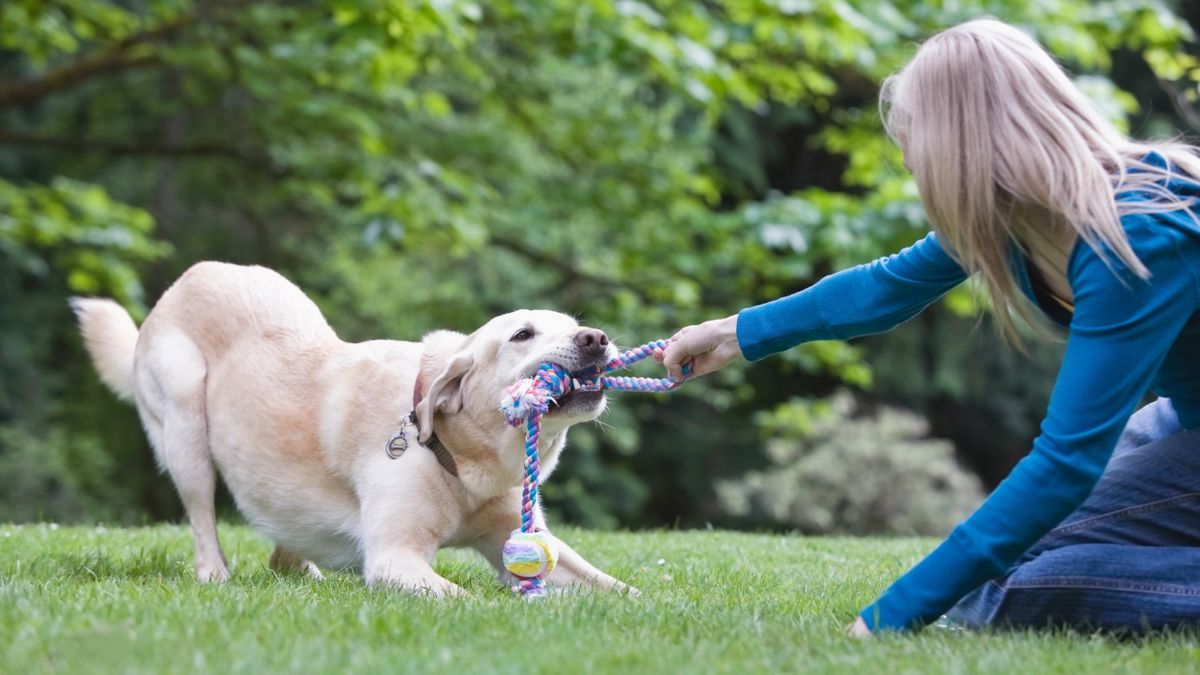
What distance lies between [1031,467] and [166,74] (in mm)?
13595

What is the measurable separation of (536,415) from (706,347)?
623 mm

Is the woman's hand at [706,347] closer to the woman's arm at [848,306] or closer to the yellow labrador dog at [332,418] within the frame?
the woman's arm at [848,306]

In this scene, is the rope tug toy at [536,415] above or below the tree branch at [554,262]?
above

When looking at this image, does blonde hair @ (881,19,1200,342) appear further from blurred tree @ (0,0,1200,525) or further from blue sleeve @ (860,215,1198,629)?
blurred tree @ (0,0,1200,525)

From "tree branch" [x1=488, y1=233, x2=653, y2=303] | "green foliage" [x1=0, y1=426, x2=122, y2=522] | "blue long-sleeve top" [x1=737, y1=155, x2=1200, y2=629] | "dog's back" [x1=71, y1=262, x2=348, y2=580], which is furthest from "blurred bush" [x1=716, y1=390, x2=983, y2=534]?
"blue long-sleeve top" [x1=737, y1=155, x2=1200, y2=629]

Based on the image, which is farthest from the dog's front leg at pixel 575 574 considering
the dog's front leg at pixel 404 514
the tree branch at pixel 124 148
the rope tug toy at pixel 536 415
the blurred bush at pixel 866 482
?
the blurred bush at pixel 866 482

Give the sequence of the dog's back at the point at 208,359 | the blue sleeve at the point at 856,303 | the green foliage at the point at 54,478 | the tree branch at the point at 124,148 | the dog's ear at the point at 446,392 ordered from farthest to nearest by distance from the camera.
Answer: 1. the green foliage at the point at 54,478
2. the tree branch at the point at 124,148
3. the dog's back at the point at 208,359
4. the dog's ear at the point at 446,392
5. the blue sleeve at the point at 856,303

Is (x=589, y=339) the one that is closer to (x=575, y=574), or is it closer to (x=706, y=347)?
(x=706, y=347)

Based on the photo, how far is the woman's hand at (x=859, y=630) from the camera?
344 cm

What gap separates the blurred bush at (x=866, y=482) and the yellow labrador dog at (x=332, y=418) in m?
8.35

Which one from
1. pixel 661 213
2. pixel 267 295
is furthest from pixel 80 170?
pixel 267 295

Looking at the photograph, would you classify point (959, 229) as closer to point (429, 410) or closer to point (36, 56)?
point (429, 410)

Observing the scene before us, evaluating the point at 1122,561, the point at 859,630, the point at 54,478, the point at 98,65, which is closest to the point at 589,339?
the point at 859,630

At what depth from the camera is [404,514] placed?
4699 mm
